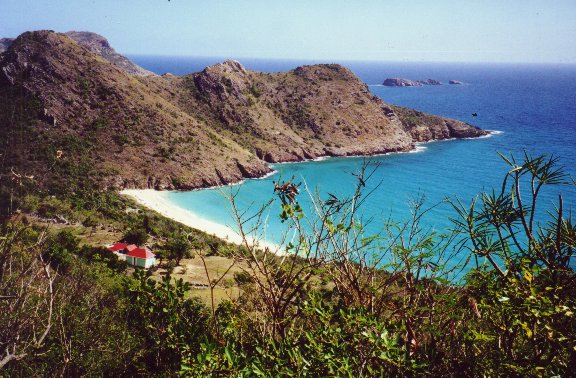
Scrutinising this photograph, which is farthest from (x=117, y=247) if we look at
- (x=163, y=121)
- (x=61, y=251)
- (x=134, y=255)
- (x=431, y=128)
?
(x=431, y=128)

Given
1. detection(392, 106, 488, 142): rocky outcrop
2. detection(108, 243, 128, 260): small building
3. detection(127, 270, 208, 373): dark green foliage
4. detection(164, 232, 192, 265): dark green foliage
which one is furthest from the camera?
detection(392, 106, 488, 142): rocky outcrop

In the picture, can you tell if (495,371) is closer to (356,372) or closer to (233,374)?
(356,372)

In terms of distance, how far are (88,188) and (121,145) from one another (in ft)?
31.3

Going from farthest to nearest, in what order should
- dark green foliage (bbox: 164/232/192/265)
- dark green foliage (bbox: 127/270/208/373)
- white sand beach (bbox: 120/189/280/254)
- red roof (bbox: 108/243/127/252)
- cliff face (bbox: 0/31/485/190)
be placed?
cliff face (bbox: 0/31/485/190) < white sand beach (bbox: 120/189/280/254) < dark green foliage (bbox: 164/232/192/265) < red roof (bbox: 108/243/127/252) < dark green foliage (bbox: 127/270/208/373)

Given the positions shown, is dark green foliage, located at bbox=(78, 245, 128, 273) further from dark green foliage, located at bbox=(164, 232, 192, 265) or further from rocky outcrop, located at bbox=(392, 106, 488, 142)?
rocky outcrop, located at bbox=(392, 106, 488, 142)

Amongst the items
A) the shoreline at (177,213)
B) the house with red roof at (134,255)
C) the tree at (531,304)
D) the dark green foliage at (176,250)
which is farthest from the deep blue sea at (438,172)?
the tree at (531,304)

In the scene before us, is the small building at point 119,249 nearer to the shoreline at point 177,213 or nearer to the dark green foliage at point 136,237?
the dark green foliage at point 136,237

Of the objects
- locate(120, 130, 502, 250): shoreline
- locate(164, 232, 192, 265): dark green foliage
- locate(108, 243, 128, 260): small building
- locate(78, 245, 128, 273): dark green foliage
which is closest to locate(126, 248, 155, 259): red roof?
locate(108, 243, 128, 260): small building

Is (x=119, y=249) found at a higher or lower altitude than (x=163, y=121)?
lower

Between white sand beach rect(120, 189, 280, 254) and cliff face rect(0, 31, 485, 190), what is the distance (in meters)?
2.12

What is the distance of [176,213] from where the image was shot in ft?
145

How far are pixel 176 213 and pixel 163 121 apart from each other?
2058cm

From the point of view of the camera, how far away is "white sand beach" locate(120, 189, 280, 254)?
41513mm

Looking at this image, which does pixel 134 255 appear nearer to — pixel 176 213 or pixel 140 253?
pixel 140 253
